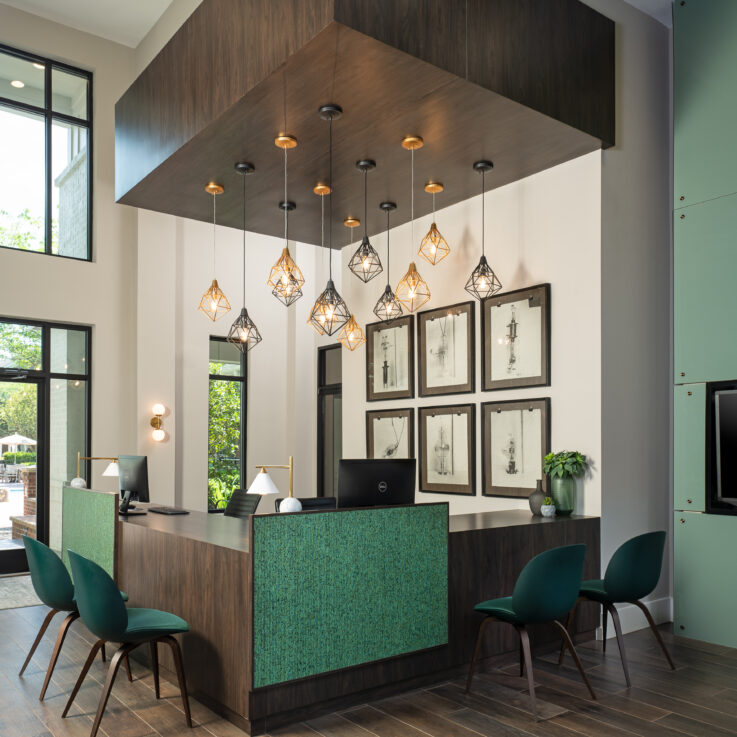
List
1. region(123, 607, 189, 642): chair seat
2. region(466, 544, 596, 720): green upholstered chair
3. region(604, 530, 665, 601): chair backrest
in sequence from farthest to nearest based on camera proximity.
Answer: region(604, 530, 665, 601): chair backrest → region(466, 544, 596, 720): green upholstered chair → region(123, 607, 189, 642): chair seat

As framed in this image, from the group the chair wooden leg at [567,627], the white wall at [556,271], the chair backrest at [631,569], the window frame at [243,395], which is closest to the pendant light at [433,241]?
the white wall at [556,271]

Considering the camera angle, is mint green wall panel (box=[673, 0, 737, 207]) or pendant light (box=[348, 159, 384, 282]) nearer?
pendant light (box=[348, 159, 384, 282])

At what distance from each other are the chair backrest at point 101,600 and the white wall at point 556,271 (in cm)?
320

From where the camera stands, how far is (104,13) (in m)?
8.34

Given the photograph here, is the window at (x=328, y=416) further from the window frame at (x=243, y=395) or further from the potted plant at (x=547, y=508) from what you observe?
the potted plant at (x=547, y=508)

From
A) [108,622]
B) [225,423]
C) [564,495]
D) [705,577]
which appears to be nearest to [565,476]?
[564,495]

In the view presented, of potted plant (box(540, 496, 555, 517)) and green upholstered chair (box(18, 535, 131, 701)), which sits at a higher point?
potted plant (box(540, 496, 555, 517))

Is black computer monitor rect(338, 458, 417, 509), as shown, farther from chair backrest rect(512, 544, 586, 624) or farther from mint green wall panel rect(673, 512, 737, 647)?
mint green wall panel rect(673, 512, 737, 647)

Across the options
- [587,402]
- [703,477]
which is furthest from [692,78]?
[703,477]

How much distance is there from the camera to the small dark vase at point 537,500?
509cm

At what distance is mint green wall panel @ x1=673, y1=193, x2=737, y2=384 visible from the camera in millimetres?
5023

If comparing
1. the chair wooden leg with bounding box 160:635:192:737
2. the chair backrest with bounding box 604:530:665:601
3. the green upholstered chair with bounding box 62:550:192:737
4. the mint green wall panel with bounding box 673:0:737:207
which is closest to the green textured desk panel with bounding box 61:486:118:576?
the green upholstered chair with bounding box 62:550:192:737

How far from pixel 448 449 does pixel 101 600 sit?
3411 mm

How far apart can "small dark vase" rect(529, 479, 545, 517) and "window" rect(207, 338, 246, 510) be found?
5211 mm
